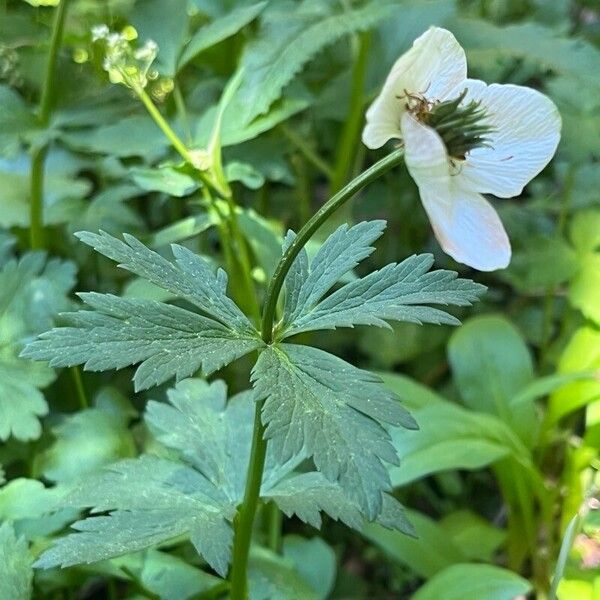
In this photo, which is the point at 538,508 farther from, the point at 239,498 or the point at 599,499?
Result: the point at 239,498

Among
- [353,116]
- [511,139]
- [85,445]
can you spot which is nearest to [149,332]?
[511,139]

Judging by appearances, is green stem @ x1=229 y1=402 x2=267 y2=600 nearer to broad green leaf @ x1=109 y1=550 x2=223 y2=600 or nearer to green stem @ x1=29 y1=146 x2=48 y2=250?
broad green leaf @ x1=109 y1=550 x2=223 y2=600

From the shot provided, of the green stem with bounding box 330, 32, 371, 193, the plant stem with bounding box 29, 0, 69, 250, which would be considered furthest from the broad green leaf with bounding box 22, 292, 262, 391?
the green stem with bounding box 330, 32, 371, 193

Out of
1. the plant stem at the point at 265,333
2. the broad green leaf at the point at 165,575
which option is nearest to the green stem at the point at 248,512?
the plant stem at the point at 265,333

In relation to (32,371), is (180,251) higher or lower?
higher

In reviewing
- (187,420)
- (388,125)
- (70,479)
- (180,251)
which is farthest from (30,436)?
(388,125)

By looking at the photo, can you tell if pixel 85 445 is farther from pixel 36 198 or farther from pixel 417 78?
pixel 417 78

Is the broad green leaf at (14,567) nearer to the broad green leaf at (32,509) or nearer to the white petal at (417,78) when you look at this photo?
the broad green leaf at (32,509)
